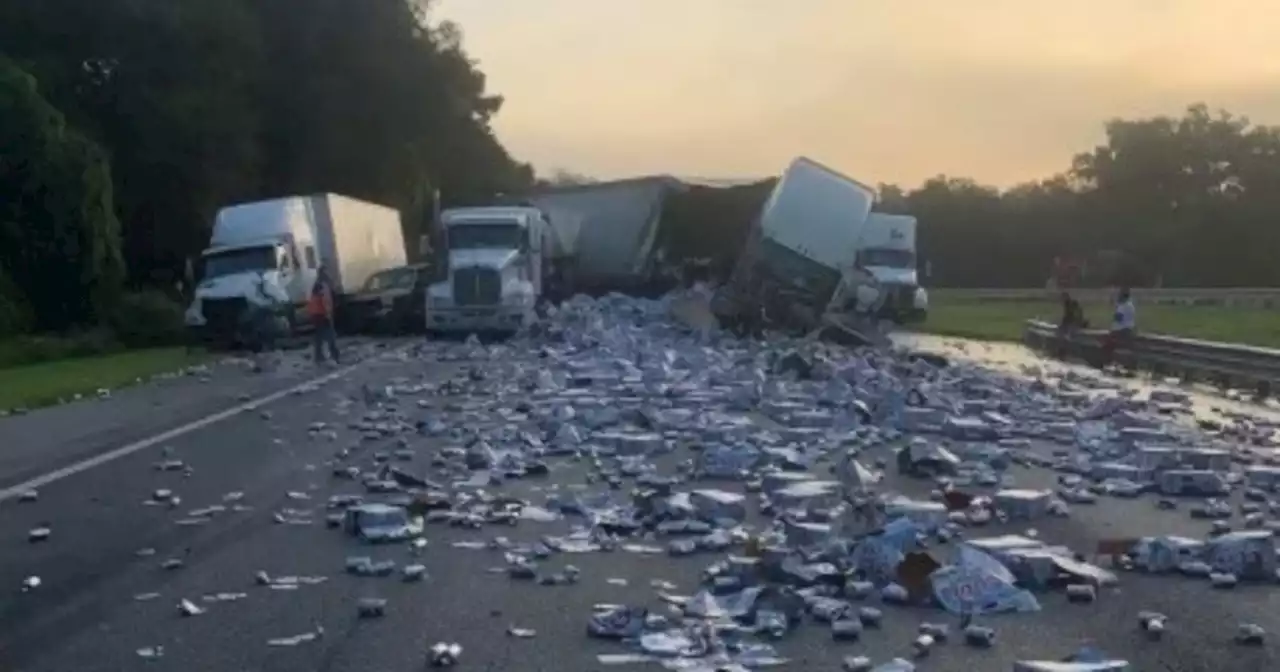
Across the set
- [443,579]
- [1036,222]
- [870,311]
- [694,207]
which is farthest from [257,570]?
[1036,222]

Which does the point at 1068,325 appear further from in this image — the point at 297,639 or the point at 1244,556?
the point at 297,639

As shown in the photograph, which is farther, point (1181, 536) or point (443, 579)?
point (1181, 536)

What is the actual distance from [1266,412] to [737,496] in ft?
45.1

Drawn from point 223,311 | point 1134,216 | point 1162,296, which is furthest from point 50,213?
point 1134,216

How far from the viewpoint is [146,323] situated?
50.7 m

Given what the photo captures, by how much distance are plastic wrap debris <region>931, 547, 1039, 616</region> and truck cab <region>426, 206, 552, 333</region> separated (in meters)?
38.1

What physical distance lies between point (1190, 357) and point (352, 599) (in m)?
27.3

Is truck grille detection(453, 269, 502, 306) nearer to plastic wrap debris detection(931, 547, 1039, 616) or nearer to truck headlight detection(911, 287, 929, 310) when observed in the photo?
truck headlight detection(911, 287, 929, 310)

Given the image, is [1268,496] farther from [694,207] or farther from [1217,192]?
[1217,192]

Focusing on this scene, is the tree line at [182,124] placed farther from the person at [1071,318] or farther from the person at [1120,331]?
the person at [1120,331]

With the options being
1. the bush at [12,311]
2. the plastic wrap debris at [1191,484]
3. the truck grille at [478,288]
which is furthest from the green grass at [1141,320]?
the plastic wrap debris at [1191,484]

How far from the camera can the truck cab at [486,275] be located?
48.5 meters

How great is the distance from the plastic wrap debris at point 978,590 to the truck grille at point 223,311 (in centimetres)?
3710

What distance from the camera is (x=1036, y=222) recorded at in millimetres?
103875
